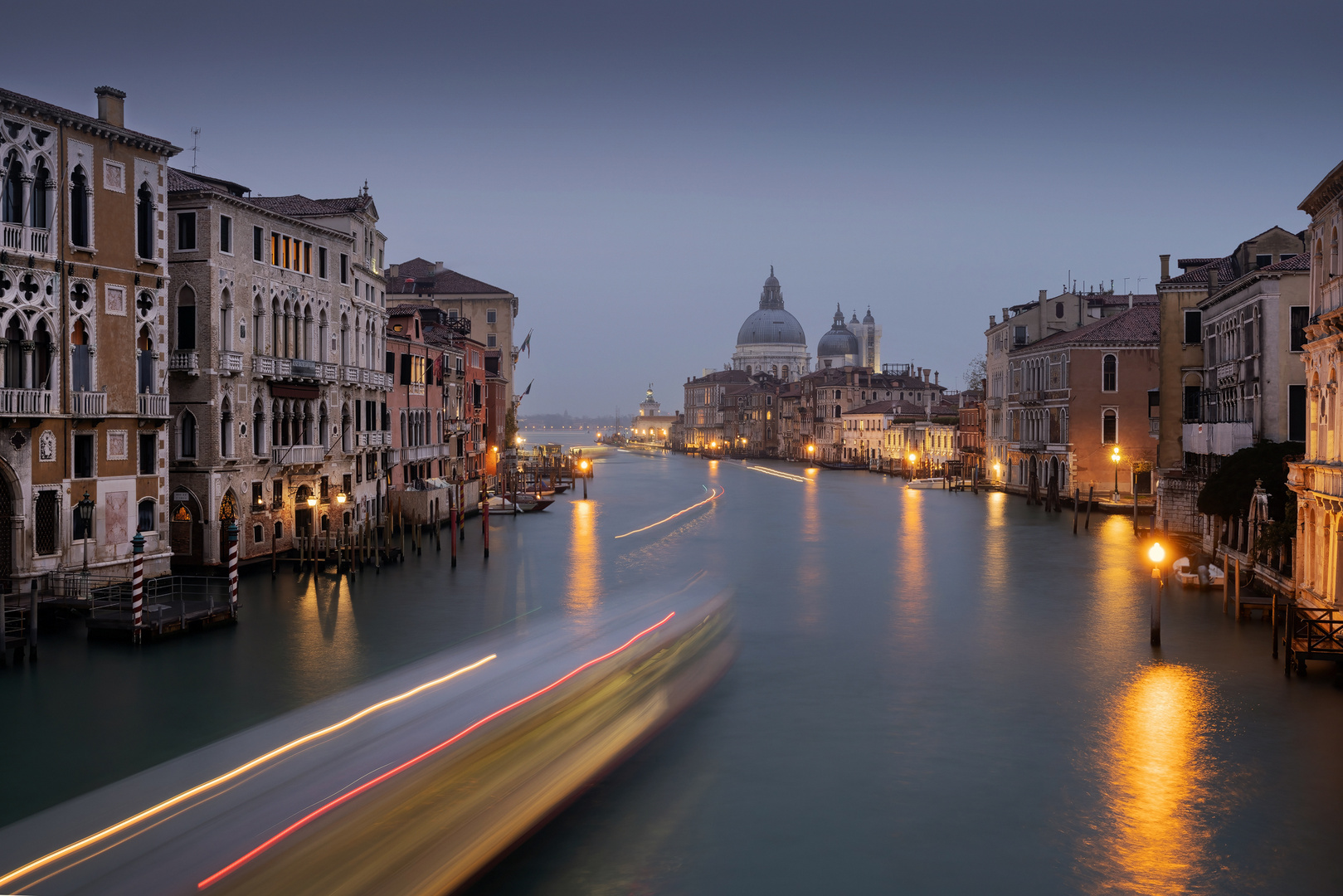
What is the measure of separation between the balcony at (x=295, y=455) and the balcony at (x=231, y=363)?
8.63ft

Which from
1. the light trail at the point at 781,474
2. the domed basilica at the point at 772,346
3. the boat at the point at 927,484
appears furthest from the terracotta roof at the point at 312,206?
the domed basilica at the point at 772,346

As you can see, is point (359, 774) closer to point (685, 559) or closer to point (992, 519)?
point (685, 559)

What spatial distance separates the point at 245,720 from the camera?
47.9 ft

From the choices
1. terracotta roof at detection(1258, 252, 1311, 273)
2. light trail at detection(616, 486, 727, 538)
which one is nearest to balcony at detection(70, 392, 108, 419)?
light trail at detection(616, 486, 727, 538)

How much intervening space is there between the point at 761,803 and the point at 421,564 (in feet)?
66.6

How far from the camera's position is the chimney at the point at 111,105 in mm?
22109

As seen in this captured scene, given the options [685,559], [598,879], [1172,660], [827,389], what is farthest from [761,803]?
[827,389]

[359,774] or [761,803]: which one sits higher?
[359,774]

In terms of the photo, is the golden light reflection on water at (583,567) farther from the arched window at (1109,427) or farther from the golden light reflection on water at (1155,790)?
the arched window at (1109,427)

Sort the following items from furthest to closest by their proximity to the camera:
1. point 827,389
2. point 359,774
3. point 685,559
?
point 827,389 < point 685,559 < point 359,774

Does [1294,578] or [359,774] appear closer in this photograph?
[359,774]

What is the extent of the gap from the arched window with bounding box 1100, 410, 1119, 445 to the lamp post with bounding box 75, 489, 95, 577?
43302mm

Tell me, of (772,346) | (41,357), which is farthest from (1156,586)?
(772,346)

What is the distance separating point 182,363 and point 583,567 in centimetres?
1193
